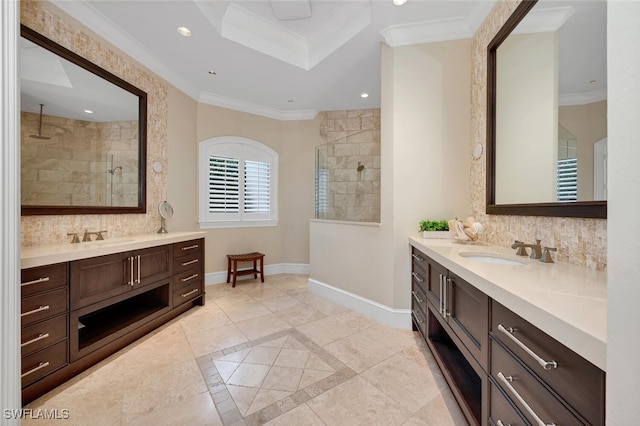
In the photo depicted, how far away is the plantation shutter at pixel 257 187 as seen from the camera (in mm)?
4336

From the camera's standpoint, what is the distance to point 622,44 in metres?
0.47

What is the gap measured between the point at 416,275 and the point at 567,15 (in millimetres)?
1944

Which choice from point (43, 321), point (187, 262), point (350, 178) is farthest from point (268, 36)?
point (43, 321)

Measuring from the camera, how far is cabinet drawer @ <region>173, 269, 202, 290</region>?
2.71 m

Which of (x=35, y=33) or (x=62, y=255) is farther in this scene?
(x=35, y=33)

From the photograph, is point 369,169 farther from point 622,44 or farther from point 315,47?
point 622,44

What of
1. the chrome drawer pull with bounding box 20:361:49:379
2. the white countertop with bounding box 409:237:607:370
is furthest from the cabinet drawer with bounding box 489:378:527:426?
the chrome drawer pull with bounding box 20:361:49:379

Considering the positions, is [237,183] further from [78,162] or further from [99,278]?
[99,278]

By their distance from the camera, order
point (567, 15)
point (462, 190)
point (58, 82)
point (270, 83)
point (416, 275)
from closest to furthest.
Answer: point (567, 15)
point (58, 82)
point (416, 275)
point (462, 190)
point (270, 83)

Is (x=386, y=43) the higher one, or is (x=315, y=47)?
(x=315, y=47)

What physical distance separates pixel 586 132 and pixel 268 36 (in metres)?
2.98

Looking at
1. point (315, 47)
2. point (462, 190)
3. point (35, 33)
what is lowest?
point (462, 190)

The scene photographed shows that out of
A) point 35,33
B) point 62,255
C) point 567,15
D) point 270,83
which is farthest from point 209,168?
point 567,15

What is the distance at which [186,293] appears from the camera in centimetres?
284
